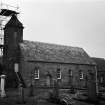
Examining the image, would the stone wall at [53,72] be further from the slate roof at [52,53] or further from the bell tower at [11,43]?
the bell tower at [11,43]

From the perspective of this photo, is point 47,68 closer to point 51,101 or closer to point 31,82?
point 31,82

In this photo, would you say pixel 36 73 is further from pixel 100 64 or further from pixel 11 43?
pixel 100 64

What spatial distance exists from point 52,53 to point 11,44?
797 cm

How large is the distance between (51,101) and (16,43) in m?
18.2

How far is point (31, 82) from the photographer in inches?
1547

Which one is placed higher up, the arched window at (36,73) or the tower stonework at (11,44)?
the tower stonework at (11,44)

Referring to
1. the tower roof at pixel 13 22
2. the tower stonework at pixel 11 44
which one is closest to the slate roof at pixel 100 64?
the tower stonework at pixel 11 44

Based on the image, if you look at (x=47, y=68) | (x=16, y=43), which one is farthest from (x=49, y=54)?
(x=16, y=43)

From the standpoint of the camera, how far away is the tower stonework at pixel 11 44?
131 ft

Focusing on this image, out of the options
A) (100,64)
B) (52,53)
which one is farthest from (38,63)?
(100,64)

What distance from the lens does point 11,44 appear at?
40.3 metres

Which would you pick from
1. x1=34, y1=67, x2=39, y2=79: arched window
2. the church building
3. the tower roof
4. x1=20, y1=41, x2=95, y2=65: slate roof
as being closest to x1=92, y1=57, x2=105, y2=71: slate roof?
x1=20, y1=41, x2=95, y2=65: slate roof

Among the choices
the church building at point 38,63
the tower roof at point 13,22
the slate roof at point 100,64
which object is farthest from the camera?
the slate roof at point 100,64

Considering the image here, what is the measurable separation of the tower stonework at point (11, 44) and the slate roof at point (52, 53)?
1.28 m
